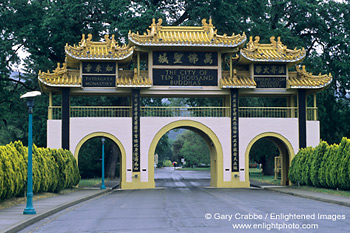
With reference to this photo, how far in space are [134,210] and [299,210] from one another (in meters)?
5.96

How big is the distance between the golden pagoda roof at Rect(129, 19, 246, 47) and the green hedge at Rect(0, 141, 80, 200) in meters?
8.98

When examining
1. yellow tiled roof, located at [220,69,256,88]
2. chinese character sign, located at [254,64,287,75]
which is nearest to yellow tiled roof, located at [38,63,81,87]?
yellow tiled roof, located at [220,69,256,88]

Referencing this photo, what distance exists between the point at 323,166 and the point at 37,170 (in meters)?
15.9

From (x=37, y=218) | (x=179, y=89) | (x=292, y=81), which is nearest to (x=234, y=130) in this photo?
(x=179, y=89)

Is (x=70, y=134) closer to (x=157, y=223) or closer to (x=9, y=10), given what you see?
(x=9, y=10)

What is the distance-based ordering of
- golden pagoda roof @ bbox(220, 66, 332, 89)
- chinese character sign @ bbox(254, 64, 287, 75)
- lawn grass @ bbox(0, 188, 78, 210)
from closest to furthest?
lawn grass @ bbox(0, 188, 78, 210), golden pagoda roof @ bbox(220, 66, 332, 89), chinese character sign @ bbox(254, 64, 287, 75)

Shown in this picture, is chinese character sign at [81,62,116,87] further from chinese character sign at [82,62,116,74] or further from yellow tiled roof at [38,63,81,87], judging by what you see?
yellow tiled roof at [38,63,81,87]

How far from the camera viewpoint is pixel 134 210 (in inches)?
751

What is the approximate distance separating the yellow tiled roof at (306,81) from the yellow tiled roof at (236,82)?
2847 millimetres

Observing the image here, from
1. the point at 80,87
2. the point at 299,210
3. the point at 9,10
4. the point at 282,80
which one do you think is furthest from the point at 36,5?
the point at 299,210

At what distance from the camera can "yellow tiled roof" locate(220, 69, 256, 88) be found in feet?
114

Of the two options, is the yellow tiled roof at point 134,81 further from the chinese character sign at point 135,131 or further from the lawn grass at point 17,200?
the lawn grass at point 17,200

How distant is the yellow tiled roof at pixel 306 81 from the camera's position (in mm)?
35625

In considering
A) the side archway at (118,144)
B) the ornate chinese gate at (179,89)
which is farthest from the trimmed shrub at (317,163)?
the side archway at (118,144)
